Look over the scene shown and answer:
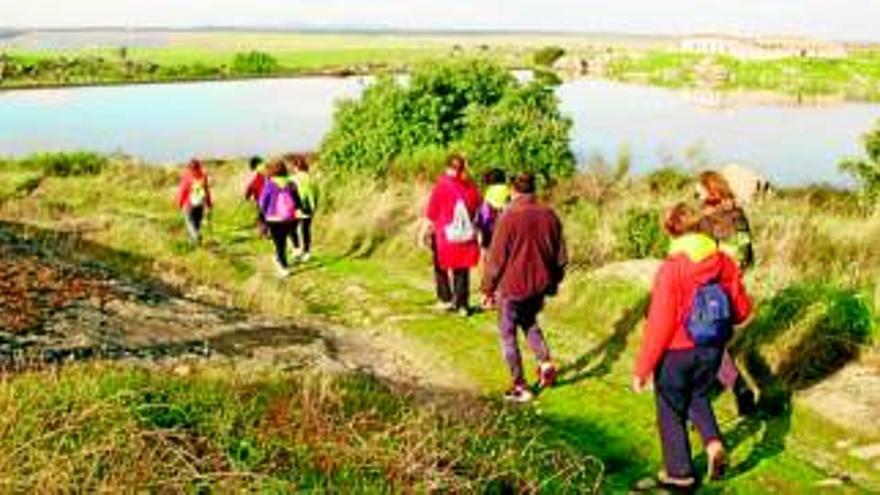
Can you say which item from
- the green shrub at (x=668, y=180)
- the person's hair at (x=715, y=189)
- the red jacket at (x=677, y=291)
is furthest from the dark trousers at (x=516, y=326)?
the green shrub at (x=668, y=180)

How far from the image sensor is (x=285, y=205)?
1678 centimetres

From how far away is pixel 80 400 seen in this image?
283 inches

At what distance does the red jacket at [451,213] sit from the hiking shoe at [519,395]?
128 inches

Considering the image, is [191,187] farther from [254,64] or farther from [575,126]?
[254,64]

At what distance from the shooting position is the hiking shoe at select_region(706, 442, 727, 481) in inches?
316

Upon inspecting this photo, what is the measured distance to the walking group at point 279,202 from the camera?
16875 mm

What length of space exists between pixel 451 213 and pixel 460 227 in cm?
17

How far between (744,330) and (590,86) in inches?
3394

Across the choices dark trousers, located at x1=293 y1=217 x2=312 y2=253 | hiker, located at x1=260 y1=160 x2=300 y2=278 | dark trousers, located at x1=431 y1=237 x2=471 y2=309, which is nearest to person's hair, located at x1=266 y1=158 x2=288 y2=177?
hiker, located at x1=260 y1=160 x2=300 y2=278

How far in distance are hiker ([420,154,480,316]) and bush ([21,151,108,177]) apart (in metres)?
24.4

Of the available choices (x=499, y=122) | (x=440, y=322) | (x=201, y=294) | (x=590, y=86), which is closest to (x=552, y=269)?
(x=440, y=322)

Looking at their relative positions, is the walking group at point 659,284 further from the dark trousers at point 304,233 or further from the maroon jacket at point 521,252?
the dark trousers at point 304,233

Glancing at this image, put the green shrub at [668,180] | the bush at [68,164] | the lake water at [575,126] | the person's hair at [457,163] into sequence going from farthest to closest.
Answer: the lake water at [575,126] < the bush at [68,164] < the green shrub at [668,180] < the person's hair at [457,163]

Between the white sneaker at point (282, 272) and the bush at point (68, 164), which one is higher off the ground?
the white sneaker at point (282, 272)
